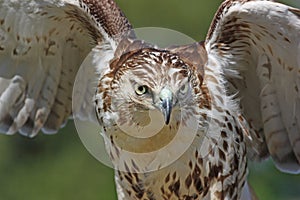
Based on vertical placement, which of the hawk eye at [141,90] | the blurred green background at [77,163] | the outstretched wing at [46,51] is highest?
the hawk eye at [141,90]

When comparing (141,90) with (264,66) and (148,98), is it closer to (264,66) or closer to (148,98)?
(148,98)

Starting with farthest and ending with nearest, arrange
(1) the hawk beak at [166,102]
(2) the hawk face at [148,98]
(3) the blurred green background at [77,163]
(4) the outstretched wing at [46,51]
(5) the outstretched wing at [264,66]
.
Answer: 1. (3) the blurred green background at [77,163]
2. (4) the outstretched wing at [46,51]
3. (5) the outstretched wing at [264,66]
4. (2) the hawk face at [148,98]
5. (1) the hawk beak at [166,102]

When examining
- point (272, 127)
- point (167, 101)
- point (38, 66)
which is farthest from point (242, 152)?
point (38, 66)

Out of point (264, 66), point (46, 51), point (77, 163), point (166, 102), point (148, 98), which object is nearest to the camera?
point (166, 102)

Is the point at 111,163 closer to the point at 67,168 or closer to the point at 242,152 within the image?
the point at 242,152

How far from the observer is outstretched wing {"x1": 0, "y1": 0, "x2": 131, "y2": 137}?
8.15 m

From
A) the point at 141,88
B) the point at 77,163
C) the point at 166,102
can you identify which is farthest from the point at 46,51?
the point at 77,163

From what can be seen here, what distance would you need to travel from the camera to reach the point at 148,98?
289 inches

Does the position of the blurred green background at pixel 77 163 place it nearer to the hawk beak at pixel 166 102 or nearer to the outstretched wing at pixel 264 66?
the outstretched wing at pixel 264 66

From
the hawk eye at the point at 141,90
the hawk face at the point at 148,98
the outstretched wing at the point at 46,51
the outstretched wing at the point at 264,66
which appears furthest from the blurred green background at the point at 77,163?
the hawk eye at the point at 141,90

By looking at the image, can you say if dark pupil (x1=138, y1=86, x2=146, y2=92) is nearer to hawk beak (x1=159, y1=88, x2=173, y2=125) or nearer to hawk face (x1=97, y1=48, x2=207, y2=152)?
hawk face (x1=97, y1=48, x2=207, y2=152)

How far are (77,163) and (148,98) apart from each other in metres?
13.4

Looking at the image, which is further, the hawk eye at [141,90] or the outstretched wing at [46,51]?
the outstretched wing at [46,51]

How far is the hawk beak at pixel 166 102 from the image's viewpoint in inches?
282
